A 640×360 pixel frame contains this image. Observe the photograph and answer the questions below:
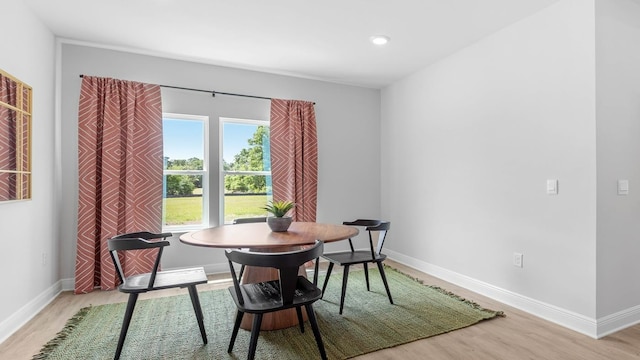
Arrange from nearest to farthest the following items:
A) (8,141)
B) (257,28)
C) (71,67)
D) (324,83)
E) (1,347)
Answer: (1,347) < (8,141) < (257,28) < (71,67) < (324,83)

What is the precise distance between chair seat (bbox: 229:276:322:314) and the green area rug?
42 centimetres

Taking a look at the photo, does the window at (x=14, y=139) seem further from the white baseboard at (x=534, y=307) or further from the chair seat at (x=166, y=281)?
the white baseboard at (x=534, y=307)

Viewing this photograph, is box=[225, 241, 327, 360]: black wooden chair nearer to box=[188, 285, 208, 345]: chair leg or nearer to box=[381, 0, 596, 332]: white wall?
box=[188, 285, 208, 345]: chair leg

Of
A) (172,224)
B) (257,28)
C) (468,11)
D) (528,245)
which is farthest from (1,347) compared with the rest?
(468,11)

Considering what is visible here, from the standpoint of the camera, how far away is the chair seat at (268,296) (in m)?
1.70

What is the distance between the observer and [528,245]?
2.69 meters

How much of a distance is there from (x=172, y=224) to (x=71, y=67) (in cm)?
191

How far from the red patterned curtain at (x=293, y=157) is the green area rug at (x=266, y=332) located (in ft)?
4.38

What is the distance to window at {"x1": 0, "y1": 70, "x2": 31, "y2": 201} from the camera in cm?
220

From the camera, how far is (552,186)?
251 cm

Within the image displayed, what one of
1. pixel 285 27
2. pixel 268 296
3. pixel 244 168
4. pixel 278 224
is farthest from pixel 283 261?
pixel 244 168

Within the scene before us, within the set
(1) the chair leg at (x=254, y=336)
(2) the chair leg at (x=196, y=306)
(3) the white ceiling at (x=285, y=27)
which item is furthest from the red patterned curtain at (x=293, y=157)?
(1) the chair leg at (x=254, y=336)

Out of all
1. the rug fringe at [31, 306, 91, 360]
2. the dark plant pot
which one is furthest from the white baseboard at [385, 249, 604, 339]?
the rug fringe at [31, 306, 91, 360]

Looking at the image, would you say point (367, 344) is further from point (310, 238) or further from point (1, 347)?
point (1, 347)
